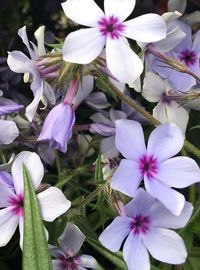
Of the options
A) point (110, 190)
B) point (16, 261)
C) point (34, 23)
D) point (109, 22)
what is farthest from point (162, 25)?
point (34, 23)

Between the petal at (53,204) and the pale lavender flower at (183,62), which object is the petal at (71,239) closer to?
the petal at (53,204)

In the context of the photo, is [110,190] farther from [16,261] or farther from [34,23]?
[34,23]

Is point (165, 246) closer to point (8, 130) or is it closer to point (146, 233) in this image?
point (146, 233)

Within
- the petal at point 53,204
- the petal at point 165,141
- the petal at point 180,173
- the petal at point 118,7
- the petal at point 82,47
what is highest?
the petal at point 118,7

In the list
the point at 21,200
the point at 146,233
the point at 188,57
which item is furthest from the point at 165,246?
the point at 188,57

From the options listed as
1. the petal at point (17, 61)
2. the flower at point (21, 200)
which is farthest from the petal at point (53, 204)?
the petal at point (17, 61)

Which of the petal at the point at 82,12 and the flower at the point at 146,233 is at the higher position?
the petal at the point at 82,12

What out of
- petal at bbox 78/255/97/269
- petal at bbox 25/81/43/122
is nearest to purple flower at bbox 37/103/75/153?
petal at bbox 25/81/43/122
